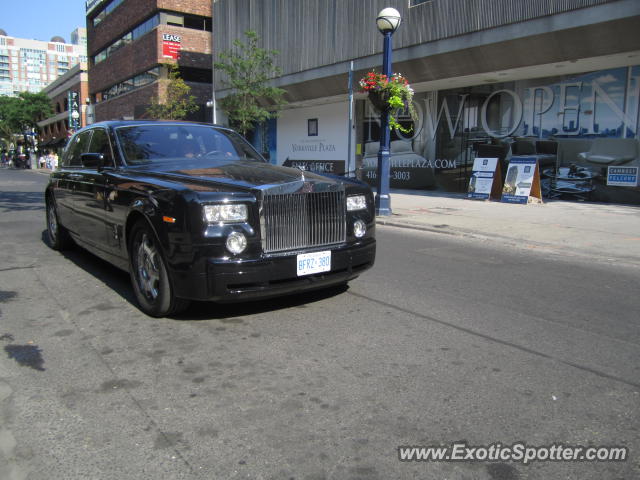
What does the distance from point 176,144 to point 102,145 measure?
100cm

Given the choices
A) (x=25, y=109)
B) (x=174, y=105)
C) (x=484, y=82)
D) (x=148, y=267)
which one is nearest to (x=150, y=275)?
(x=148, y=267)

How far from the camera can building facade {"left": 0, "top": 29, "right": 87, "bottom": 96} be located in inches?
6516

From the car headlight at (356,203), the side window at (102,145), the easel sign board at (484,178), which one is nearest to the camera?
the car headlight at (356,203)

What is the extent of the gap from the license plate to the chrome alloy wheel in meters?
1.23

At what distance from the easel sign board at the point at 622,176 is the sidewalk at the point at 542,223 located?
80 cm

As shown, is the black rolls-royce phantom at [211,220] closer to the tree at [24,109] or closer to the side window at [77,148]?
the side window at [77,148]

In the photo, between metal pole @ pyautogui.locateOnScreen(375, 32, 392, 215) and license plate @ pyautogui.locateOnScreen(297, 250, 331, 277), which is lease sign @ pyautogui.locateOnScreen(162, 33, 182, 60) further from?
license plate @ pyautogui.locateOnScreen(297, 250, 331, 277)

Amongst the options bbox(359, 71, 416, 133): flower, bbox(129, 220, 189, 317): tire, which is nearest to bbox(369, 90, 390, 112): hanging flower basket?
bbox(359, 71, 416, 133): flower

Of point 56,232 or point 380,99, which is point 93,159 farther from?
point 380,99

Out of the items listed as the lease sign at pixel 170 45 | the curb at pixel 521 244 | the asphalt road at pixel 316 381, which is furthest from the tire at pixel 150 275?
the lease sign at pixel 170 45

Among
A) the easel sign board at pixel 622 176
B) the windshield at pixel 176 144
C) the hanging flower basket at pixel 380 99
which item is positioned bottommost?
the easel sign board at pixel 622 176

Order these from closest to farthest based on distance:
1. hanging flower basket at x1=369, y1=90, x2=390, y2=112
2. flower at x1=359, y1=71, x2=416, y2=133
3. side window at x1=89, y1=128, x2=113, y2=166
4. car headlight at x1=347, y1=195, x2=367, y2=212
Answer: car headlight at x1=347, y1=195, x2=367, y2=212 < side window at x1=89, y1=128, x2=113, y2=166 < flower at x1=359, y1=71, x2=416, y2=133 < hanging flower basket at x1=369, y1=90, x2=390, y2=112

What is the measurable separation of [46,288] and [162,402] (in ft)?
11.1

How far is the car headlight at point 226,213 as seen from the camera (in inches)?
159
